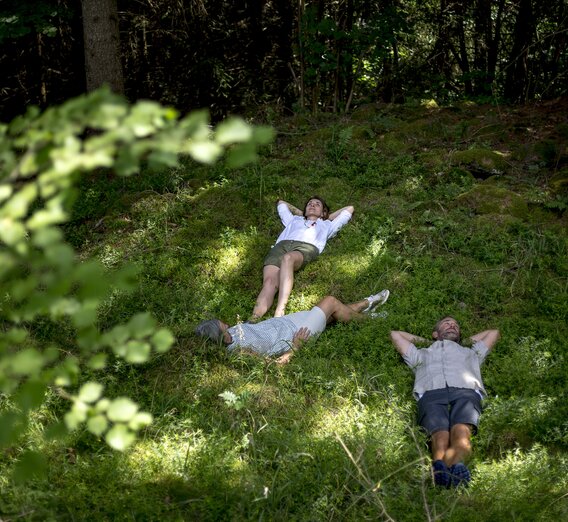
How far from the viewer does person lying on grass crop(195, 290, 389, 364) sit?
17.8 feet

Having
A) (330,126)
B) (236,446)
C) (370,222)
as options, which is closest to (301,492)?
(236,446)

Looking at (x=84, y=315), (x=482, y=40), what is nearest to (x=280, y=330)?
(x=84, y=315)

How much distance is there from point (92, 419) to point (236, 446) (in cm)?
294

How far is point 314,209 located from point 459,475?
3.79 metres

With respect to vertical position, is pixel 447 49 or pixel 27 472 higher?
pixel 27 472

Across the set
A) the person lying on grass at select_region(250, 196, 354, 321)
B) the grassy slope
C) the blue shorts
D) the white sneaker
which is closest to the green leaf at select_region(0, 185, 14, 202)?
the grassy slope

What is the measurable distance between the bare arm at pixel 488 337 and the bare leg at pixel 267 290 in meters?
1.94

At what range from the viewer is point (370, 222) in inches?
294

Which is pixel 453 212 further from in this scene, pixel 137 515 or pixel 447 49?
pixel 447 49

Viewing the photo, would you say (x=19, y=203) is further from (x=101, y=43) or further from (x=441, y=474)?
(x=101, y=43)

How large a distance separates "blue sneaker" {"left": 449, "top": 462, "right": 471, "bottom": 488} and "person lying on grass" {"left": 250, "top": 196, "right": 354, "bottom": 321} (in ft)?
7.76

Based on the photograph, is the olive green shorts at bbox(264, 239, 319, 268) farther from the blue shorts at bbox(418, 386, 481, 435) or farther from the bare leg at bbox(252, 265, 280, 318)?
the blue shorts at bbox(418, 386, 481, 435)

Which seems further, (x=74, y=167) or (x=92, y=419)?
(x=92, y=419)

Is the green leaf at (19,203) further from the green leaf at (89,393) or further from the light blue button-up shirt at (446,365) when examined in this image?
the light blue button-up shirt at (446,365)
